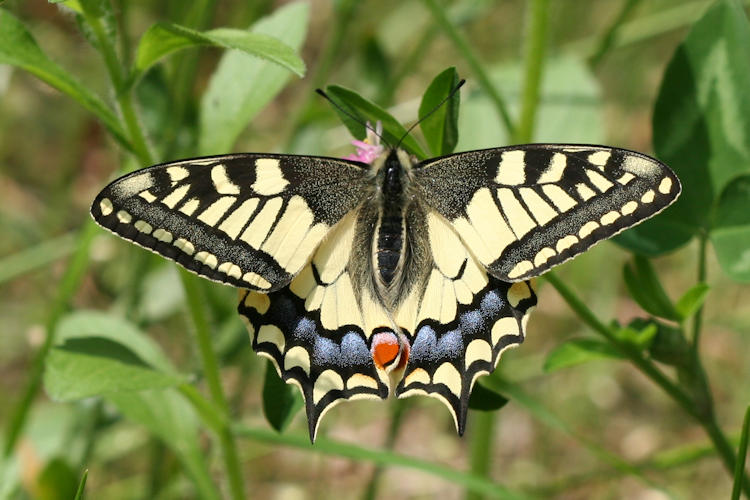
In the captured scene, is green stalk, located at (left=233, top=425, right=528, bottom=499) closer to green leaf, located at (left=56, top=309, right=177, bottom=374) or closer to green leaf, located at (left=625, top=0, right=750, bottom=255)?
green leaf, located at (left=56, top=309, right=177, bottom=374)

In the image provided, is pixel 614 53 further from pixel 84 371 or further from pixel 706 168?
pixel 84 371

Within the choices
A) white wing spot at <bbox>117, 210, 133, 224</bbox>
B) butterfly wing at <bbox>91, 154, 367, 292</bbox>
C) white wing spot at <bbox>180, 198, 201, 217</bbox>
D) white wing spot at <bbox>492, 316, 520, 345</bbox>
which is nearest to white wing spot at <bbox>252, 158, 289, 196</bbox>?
butterfly wing at <bbox>91, 154, 367, 292</bbox>

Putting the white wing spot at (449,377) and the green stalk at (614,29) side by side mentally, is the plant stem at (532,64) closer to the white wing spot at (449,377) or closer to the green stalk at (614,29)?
the green stalk at (614,29)

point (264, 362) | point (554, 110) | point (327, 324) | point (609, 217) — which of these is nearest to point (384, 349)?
point (327, 324)

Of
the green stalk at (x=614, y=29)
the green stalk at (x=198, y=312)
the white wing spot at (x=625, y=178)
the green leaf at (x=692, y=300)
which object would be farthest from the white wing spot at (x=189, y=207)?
the green stalk at (x=614, y=29)

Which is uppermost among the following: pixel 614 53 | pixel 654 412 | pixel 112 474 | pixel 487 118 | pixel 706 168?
pixel 614 53

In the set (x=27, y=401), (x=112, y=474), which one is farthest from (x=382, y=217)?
(x=112, y=474)

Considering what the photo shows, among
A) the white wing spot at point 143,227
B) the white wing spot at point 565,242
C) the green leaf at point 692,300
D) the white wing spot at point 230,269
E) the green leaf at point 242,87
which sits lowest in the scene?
the green leaf at point 692,300
